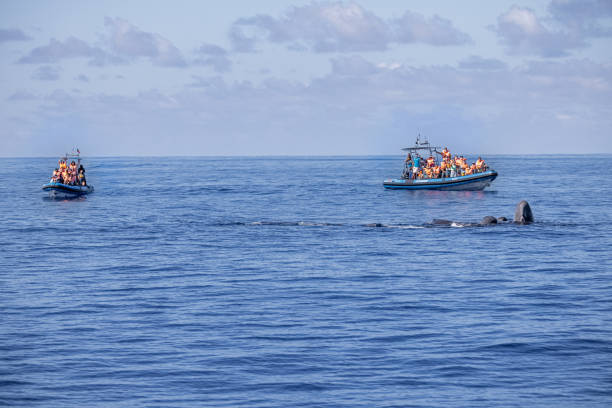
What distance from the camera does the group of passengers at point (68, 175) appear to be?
67750mm

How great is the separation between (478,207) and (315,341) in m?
40.5

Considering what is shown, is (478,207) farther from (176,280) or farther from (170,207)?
(176,280)

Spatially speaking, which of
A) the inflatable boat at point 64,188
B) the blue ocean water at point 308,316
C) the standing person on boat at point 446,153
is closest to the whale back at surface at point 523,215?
the blue ocean water at point 308,316

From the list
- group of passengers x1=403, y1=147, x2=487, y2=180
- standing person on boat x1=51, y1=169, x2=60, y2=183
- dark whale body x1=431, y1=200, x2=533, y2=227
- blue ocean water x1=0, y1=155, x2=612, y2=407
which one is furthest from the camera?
group of passengers x1=403, y1=147, x2=487, y2=180

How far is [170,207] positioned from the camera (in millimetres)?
59719

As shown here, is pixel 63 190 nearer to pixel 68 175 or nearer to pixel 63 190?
pixel 63 190

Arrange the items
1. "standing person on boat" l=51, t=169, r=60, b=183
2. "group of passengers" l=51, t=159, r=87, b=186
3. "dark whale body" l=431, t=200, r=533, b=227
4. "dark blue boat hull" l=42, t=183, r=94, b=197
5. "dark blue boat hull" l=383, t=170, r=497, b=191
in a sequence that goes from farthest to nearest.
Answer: "dark blue boat hull" l=383, t=170, r=497, b=191, "group of passengers" l=51, t=159, r=87, b=186, "standing person on boat" l=51, t=169, r=60, b=183, "dark blue boat hull" l=42, t=183, r=94, b=197, "dark whale body" l=431, t=200, r=533, b=227

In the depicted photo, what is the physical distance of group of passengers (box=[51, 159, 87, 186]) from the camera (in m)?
67.8

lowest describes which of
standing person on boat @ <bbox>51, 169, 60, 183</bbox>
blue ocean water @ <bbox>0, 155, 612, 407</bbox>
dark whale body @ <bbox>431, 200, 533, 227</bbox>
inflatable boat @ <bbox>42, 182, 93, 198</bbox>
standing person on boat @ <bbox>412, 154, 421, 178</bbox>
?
blue ocean water @ <bbox>0, 155, 612, 407</bbox>

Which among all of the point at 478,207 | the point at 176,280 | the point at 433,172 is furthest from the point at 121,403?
the point at 433,172

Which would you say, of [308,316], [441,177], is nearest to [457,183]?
[441,177]

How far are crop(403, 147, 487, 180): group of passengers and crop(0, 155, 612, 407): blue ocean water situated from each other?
2708 cm

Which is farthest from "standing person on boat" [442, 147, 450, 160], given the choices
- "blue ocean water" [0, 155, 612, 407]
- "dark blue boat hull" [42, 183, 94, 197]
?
"dark blue boat hull" [42, 183, 94, 197]

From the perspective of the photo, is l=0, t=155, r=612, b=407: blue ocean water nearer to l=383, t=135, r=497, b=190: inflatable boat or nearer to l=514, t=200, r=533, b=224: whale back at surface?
l=514, t=200, r=533, b=224: whale back at surface
